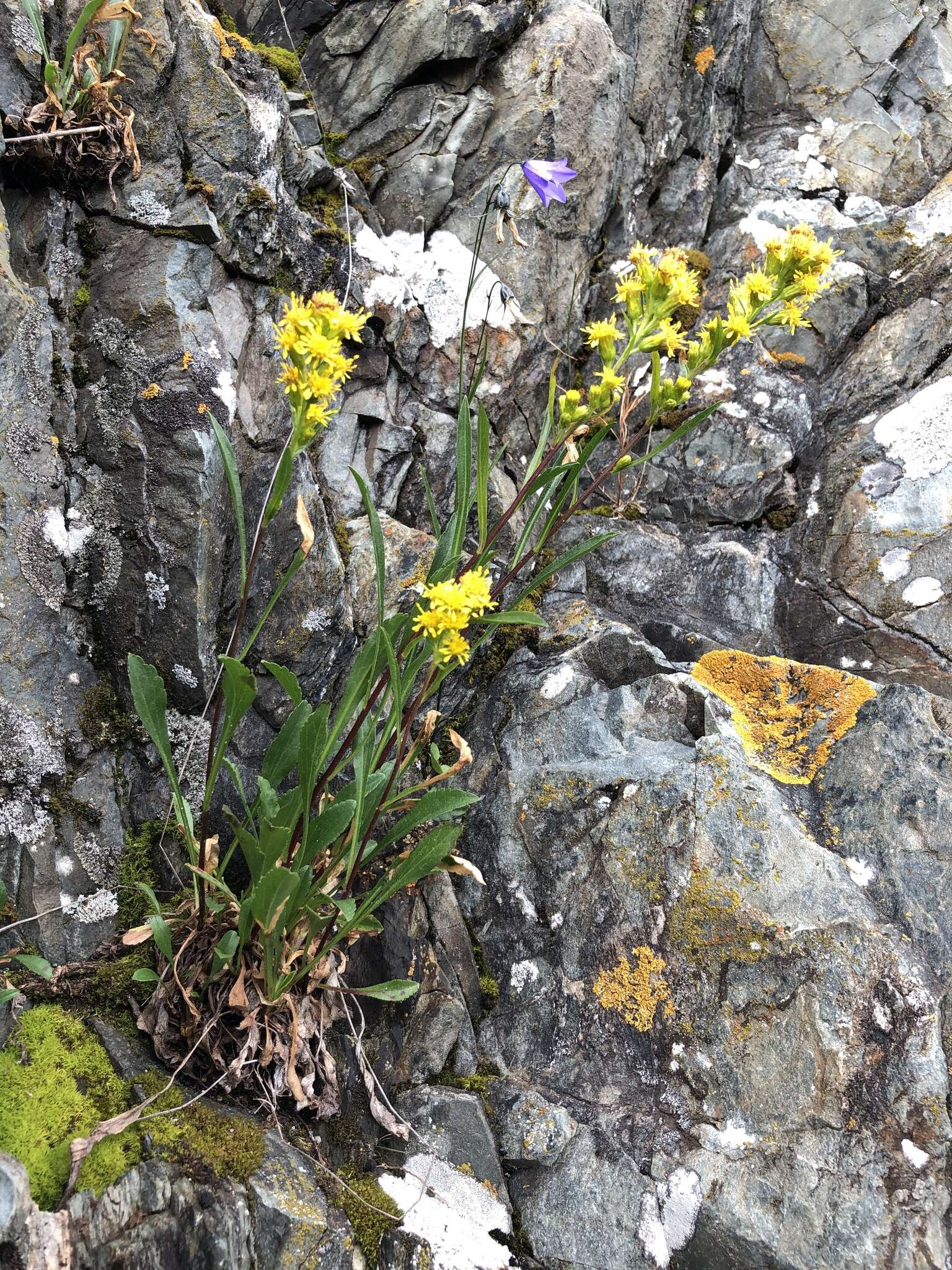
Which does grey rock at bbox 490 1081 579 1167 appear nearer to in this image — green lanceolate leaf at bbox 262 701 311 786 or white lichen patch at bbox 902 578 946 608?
green lanceolate leaf at bbox 262 701 311 786

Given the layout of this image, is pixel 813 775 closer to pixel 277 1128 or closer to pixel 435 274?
pixel 277 1128

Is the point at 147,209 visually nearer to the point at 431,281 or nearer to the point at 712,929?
the point at 431,281

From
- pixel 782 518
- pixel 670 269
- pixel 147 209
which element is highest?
pixel 147 209

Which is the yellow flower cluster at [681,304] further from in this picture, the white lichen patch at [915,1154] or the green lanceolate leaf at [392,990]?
the white lichen patch at [915,1154]

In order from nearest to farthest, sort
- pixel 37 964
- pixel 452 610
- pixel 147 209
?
1. pixel 452 610
2. pixel 37 964
3. pixel 147 209

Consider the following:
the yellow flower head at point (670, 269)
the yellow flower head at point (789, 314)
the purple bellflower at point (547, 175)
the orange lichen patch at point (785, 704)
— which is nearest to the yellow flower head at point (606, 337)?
the yellow flower head at point (670, 269)

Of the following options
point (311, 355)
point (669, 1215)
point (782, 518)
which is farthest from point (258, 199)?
Answer: point (669, 1215)

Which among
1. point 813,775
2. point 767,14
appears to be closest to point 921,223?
point 767,14

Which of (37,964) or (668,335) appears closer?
(37,964)
